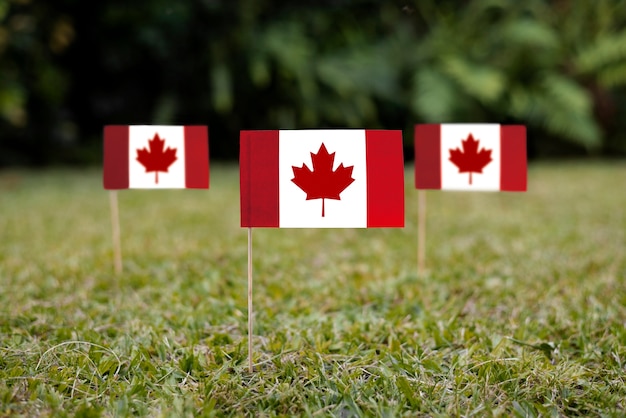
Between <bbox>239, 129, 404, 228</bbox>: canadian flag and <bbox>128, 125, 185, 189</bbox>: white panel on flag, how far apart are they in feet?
2.29

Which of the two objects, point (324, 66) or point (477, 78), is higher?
point (324, 66)

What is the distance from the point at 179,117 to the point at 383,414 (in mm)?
6213

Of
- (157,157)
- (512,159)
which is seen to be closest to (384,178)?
(512,159)

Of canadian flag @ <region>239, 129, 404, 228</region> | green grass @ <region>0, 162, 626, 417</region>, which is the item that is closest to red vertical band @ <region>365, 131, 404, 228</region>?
canadian flag @ <region>239, 129, 404, 228</region>

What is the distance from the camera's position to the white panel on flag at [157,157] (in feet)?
7.16

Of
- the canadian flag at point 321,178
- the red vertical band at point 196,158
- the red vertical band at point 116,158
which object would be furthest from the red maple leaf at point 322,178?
the red vertical band at point 116,158

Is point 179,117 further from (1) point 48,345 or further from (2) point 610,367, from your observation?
(2) point 610,367

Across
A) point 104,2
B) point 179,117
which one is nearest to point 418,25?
point 179,117

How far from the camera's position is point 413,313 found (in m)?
2.09

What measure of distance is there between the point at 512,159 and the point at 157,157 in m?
1.39

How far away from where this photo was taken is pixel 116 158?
2.24 meters

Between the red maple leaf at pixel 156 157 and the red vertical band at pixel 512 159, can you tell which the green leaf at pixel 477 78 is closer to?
the red vertical band at pixel 512 159

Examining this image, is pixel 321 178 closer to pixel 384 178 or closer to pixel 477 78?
pixel 384 178

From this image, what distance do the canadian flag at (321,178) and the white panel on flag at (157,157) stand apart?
70 cm
